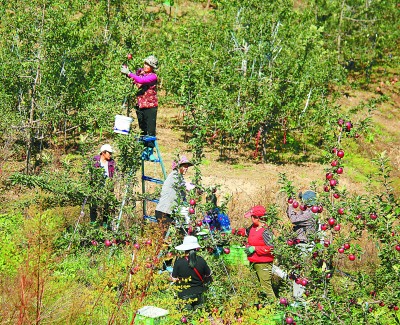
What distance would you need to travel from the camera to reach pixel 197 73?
624 inches

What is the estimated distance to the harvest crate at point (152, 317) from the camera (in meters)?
6.64

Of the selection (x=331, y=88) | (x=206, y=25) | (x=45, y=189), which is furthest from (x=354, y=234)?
(x=331, y=88)

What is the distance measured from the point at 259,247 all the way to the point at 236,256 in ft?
3.68

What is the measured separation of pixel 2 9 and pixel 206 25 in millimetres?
7960

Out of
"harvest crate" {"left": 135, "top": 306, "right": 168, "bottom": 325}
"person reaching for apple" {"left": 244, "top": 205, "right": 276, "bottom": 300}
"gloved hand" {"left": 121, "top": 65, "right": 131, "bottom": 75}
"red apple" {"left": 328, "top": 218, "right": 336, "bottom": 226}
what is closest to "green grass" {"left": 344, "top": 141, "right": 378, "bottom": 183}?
"person reaching for apple" {"left": 244, "top": 205, "right": 276, "bottom": 300}

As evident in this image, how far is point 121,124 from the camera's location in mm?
8859

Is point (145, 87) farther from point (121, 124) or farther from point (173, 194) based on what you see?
point (173, 194)

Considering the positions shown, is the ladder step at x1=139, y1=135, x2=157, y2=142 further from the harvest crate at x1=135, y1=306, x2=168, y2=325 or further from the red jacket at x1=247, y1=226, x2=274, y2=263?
the harvest crate at x1=135, y1=306, x2=168, y2=325

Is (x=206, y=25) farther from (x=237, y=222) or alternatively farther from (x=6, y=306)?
(x=6, y=306)

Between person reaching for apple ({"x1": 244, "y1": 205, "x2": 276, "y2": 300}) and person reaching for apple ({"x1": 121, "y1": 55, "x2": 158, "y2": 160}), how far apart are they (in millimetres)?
2170

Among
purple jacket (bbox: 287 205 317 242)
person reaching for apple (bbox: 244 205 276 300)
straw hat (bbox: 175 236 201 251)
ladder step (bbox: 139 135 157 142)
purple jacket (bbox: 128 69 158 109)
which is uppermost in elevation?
purple jacket (bbox: 128 69 158 109)

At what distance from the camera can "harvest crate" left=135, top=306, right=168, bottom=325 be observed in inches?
261

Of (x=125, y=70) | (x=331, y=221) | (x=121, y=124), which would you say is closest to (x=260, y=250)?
(x=331, y=221)

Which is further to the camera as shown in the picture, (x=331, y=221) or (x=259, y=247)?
(x=259, y=247)
